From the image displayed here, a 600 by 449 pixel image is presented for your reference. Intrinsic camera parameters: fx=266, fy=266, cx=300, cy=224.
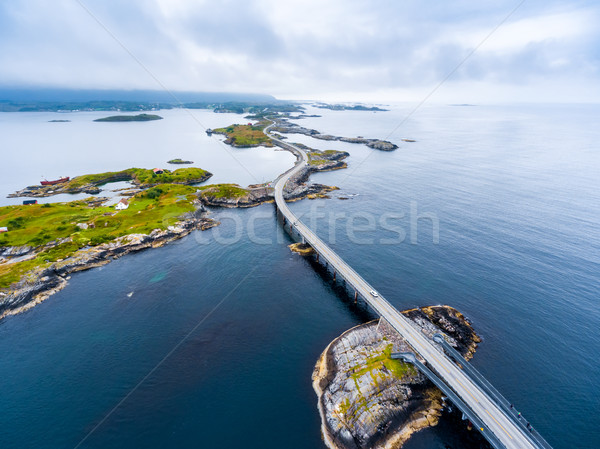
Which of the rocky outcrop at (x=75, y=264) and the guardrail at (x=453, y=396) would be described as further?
the rocky outcrop at (x=75, y=264)

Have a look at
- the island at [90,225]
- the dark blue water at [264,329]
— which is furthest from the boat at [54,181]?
the dark blue water at [264,329]

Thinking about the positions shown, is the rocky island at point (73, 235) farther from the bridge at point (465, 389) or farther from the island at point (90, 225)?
the bridge at point (465, 389)

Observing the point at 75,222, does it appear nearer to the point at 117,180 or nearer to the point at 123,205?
the point at 123,205

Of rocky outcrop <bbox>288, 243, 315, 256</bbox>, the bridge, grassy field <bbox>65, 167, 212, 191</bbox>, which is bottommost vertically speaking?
grassy field <bbox>65, 167, 212, 191</bbox>

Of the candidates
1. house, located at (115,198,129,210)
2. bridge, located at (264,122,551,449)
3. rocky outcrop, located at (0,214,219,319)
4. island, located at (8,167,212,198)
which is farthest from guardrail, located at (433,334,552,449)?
island, located at (8,167,212,198)

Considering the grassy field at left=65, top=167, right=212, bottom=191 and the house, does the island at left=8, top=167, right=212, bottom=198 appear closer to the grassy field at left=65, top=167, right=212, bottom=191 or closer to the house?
the grassy field at left=65, top=167, right=212, bottom=191

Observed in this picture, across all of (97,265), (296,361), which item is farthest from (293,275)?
(97,265)
